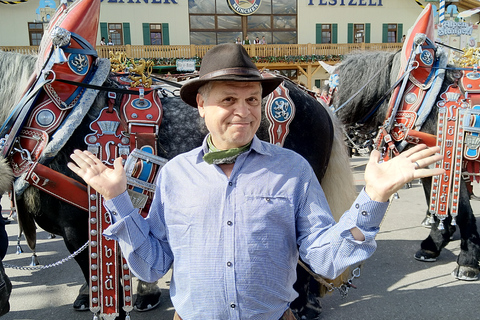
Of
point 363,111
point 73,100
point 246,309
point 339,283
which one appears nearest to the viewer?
point 246,309

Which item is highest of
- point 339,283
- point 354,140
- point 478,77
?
point 478,77

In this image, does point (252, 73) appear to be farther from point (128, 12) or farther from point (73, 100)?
point (128, 12)

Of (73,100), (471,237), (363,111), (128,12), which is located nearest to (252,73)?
(73,100)

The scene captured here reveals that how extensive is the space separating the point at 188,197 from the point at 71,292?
264 centimetres

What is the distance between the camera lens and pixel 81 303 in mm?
3109

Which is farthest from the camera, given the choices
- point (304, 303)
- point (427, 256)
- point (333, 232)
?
point (427, 256)

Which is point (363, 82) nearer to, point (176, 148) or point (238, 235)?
point (176, 148)

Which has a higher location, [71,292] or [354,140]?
[354,140]

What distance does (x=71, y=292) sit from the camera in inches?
135

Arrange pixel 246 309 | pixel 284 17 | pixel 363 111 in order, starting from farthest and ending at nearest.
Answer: pixel 284 17, pixel 363 111, pixel 246 309

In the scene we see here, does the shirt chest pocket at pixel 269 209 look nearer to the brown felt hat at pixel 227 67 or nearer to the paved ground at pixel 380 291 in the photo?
the brown felt hat at pixel 227 67

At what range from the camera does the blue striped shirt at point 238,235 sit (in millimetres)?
1311

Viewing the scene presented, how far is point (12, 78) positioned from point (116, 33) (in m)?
18.5

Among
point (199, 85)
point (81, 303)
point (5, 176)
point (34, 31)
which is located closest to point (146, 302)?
point (81, 303)
